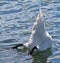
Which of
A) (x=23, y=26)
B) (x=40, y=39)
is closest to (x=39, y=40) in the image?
(x=40, y=39)

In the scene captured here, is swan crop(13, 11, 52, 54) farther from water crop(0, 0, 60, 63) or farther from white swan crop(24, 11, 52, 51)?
water crop(0, 0, 60, 63)

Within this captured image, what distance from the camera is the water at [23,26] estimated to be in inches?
397

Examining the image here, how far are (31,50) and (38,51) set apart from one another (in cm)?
18

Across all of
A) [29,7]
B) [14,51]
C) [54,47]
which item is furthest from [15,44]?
[29,7]

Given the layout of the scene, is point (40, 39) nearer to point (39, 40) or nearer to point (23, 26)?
point (39, 40)

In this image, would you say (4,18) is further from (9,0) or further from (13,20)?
(9,0)

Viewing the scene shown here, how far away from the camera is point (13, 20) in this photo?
12227 mm

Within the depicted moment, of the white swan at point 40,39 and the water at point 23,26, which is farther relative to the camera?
the white swan at point 40,39

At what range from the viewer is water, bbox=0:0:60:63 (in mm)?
10094

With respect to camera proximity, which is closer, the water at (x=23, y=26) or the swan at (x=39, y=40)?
the water at (x=23, y=26)

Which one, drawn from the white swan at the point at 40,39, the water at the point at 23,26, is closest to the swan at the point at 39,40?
the white swan at the point at 40,39

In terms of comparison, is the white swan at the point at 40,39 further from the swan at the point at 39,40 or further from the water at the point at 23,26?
the water at the point at 23,26

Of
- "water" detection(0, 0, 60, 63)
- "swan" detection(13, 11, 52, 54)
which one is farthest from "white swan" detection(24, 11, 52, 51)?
"water" detection(0, 0, 60, 63)

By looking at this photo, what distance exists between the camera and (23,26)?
38.5 feet
